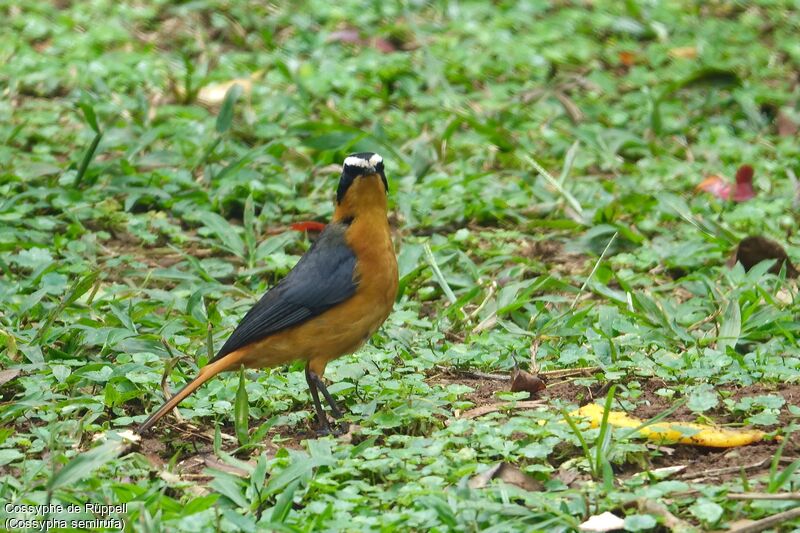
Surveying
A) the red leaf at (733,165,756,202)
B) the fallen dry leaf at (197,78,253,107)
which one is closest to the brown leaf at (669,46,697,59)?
the red leaf at (733,165,756,202)

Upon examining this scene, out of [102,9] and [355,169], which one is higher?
[355,169]

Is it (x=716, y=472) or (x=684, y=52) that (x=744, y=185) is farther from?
(x=716, y=472)

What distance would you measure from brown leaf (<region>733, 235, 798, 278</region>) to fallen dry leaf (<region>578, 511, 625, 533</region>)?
2.70 metres

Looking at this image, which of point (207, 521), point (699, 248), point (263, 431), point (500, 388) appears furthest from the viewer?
point (699, 248)

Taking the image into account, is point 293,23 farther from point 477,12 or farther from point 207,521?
point 207,521

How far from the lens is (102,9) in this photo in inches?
394

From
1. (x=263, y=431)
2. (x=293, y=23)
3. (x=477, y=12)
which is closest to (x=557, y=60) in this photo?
(x=477, y=12)

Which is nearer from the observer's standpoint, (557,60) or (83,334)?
(83,334)

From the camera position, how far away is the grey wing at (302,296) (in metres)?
4.83

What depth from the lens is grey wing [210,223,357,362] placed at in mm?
4832

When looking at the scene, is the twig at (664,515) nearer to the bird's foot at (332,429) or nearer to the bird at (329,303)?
the bird's foot at (332,429)

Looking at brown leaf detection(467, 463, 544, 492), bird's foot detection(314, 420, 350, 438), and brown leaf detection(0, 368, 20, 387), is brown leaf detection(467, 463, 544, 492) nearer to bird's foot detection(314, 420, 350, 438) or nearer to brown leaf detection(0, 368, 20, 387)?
bird's foot detection(314, 420, 350, 438)

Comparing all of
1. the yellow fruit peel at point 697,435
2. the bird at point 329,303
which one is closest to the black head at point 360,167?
the bird at point 329,303

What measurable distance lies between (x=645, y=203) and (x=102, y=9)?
5.29m
